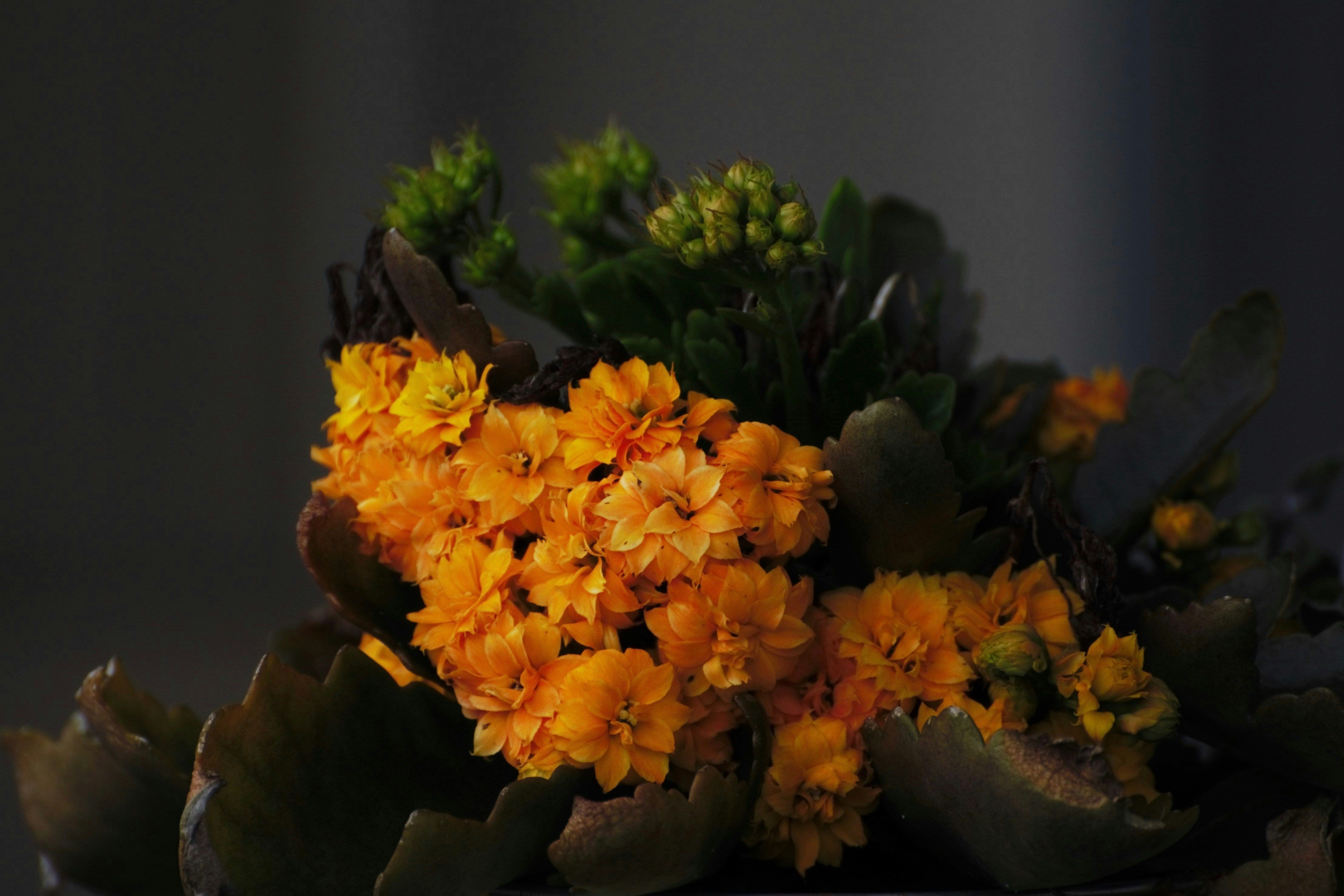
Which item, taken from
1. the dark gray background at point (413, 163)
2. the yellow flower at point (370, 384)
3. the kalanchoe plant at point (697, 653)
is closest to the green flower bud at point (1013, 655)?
the kalanchoe plant at point (697, 653)

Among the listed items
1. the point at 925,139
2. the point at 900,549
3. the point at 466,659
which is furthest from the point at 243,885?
the point at 925,139

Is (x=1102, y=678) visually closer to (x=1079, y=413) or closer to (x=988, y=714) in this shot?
(x=988, y=714)

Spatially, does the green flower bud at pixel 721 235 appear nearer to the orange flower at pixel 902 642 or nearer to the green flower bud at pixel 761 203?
the green flower bud at pixel 761 203

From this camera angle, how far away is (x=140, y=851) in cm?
45

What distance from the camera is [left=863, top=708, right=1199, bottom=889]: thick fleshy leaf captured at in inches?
12.1

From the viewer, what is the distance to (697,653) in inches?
13.5

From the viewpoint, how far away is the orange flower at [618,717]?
13.2 inches

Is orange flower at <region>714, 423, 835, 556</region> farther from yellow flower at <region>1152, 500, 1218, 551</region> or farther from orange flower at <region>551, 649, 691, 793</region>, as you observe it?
yellow flower at <region>1152, 500, 1218, 551</region>

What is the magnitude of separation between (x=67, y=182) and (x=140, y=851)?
1943 millimetres

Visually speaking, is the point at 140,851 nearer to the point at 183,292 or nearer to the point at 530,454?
the point at 530,454

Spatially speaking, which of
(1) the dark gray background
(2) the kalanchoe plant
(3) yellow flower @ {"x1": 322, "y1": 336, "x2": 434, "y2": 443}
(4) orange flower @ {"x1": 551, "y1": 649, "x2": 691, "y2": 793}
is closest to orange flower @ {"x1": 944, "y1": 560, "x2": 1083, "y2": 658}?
(2) the kalanchoe plant

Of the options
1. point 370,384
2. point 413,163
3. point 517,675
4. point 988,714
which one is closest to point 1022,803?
point 988,714

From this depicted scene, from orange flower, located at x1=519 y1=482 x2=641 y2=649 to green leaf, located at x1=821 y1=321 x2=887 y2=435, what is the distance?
0.12m

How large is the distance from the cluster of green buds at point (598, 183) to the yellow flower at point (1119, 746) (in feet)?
0.93
